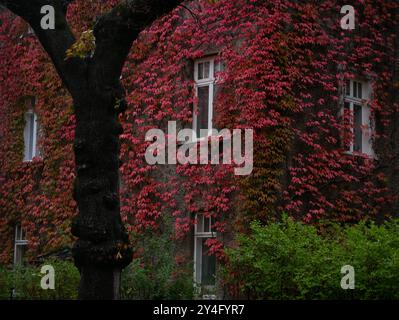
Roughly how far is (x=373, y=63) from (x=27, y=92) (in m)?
9.64

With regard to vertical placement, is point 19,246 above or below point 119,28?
below

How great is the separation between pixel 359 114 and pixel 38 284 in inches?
330

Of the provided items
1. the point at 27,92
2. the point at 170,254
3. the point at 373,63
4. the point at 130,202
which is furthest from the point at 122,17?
the point at 27,92

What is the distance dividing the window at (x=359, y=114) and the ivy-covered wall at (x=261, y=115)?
205 millimetres

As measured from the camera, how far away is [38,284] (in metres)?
15.7

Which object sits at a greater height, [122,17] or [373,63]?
[373,63]

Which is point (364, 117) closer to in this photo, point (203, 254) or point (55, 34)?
point (203, 254)

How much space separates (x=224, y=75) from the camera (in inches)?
670

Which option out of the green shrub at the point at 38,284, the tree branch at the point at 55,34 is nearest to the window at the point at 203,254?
the green shrub at the point at 38,284

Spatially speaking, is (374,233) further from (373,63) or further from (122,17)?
(373,63)

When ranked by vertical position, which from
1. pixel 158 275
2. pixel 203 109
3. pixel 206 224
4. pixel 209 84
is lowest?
pixel 158 275

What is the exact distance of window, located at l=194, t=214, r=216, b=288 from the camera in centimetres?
1694

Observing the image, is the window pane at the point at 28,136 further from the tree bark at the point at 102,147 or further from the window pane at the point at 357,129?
the tree bark at the point at 102,147

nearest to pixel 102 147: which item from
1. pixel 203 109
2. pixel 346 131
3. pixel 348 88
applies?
pixel 203 109
